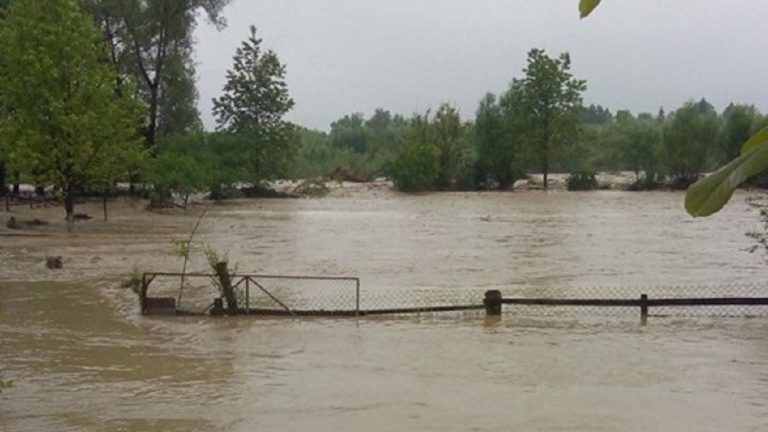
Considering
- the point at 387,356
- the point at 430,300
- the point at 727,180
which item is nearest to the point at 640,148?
the point at 430,300

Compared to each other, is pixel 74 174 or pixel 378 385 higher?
pixel 74 174

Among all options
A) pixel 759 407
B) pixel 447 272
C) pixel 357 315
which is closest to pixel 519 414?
pixel 759 407

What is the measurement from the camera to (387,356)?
49.3 ft

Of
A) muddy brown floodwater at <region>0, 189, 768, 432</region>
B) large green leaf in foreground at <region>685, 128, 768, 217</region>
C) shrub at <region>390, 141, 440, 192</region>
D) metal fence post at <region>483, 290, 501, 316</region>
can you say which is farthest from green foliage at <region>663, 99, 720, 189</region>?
large green leaf in foreground at <region>685, 128, 768, 217</region>

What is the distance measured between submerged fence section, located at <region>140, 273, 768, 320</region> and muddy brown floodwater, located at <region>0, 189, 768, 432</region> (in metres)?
0.40

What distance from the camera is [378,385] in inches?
514

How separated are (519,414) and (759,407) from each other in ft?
10.3

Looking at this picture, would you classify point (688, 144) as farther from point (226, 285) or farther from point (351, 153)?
point (226, 285)

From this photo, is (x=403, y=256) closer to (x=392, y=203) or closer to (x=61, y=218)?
(x=61, y=218)

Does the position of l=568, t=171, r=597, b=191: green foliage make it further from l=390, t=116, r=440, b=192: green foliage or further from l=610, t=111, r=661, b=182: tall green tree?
l=390, t=116, r=440, b=192: green foliage

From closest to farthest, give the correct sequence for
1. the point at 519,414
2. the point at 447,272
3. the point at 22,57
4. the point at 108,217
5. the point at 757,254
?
1. the point at 519,414
2. the point at 447,272
3. the point at 757,254
4. the point at 22,57
5. the point at 108,217

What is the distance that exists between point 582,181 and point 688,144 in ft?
31.1

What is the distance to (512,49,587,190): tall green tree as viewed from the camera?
81375 millimetres

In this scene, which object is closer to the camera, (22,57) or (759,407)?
(759,407)
